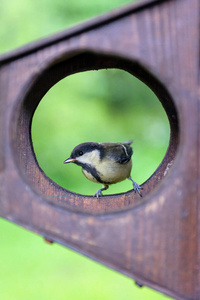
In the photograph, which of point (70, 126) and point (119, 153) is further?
point (70, 126)

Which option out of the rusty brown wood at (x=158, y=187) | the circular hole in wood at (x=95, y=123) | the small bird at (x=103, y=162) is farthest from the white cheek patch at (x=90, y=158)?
the circular hole in wood at (x=95, y=123)

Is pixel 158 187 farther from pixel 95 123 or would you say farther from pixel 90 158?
pixel 95 123

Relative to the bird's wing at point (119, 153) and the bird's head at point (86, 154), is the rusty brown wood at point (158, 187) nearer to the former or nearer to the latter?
the bird's head at point (86, 154)

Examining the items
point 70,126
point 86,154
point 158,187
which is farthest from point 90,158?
point 70,126

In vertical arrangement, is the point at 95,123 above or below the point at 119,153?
above

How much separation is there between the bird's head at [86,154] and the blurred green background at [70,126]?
1.72 m

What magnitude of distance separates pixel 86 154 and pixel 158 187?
4.20 ft

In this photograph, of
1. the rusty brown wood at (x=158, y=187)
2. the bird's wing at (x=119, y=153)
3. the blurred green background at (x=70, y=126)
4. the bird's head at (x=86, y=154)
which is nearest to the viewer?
the rusty brown wood at (x=158, y=187)

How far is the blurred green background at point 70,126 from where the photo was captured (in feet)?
15.5

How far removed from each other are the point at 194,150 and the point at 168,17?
45 cm

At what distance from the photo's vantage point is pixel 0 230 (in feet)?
18.4

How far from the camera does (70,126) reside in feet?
20.0

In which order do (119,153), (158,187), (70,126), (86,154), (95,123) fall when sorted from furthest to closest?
(95,123), (70,126), (119,153), (86,154), (158,187)

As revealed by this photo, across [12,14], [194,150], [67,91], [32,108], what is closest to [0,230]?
[67,91]
